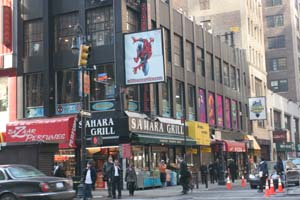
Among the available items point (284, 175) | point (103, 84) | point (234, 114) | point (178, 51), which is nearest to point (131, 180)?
point (284, 175)

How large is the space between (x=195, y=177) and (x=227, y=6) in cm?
3122

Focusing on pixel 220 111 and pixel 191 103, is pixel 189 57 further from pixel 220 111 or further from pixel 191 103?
pixel 220 111

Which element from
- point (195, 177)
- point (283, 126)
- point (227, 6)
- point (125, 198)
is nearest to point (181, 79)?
point (195, 177)

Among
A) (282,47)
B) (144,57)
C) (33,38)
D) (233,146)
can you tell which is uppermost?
(282,47)

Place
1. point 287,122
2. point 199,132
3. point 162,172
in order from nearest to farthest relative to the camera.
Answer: point 162,172, point 199,132, point 287,122

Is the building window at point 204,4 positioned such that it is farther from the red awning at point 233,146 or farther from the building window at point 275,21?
the building window at point 275,21

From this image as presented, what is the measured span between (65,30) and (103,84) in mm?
4670

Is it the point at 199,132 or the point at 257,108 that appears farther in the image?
the point at 257,108

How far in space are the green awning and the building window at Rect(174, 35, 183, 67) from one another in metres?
6.02

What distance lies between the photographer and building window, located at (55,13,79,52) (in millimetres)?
33156

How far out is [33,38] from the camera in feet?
112

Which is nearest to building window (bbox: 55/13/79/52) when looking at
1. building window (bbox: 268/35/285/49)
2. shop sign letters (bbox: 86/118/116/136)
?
shop sign letters (bbox: 86/118/116/136)

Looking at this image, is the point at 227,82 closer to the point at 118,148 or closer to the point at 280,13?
the point at 118,148

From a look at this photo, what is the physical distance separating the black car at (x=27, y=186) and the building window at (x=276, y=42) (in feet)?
244
